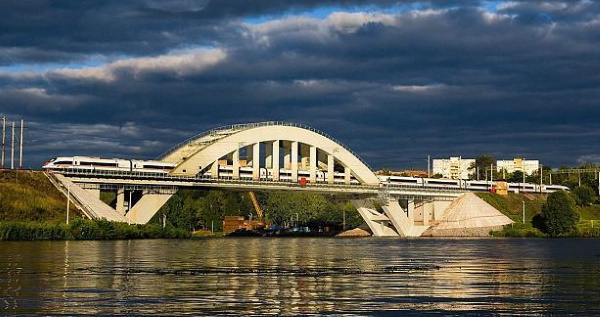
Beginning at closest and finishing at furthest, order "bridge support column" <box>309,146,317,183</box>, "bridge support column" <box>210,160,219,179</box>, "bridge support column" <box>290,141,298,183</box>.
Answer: "bridge support column" <box>210,160,219,179</box>, "bridge support column" <box>290,141,298,183</box>, "bridge support column" <box>309,146,317,183</box>

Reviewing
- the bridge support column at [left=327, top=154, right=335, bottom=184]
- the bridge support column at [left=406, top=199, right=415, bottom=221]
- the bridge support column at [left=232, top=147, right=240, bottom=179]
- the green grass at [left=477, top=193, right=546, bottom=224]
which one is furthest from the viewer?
the bridge support column at [left=406, top=199, right=415, bottom=221]

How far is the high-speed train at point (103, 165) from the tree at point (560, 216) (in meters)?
61.3

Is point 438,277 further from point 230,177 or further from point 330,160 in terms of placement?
point 330,160

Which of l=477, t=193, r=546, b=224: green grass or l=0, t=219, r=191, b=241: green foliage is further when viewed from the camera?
l=477, t=193, r=546, b=224: green grass

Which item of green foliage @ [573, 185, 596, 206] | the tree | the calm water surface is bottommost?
the calm water surface

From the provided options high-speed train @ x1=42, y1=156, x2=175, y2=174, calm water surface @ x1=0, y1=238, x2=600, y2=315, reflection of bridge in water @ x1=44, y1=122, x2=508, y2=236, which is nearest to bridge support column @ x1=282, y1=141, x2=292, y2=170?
reflection of bridge in water @ x1=44, y1=122, x2=508, y2=236

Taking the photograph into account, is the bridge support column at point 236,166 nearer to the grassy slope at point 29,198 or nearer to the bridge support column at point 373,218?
the bridge support column at point 373,218

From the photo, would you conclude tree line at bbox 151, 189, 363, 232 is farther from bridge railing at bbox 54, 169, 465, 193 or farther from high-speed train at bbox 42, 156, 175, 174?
high-speed train at bbox 42, 156, 175, 174

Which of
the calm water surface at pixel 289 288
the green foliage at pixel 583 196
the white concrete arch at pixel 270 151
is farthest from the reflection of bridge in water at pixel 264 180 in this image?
the calm water surface at pixel 289 288

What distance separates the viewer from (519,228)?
151 meters

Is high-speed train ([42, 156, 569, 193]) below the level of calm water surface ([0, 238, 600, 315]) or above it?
above

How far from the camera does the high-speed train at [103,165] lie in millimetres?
114562

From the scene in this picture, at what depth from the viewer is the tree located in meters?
144

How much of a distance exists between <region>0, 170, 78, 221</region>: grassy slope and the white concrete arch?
26628 mm
